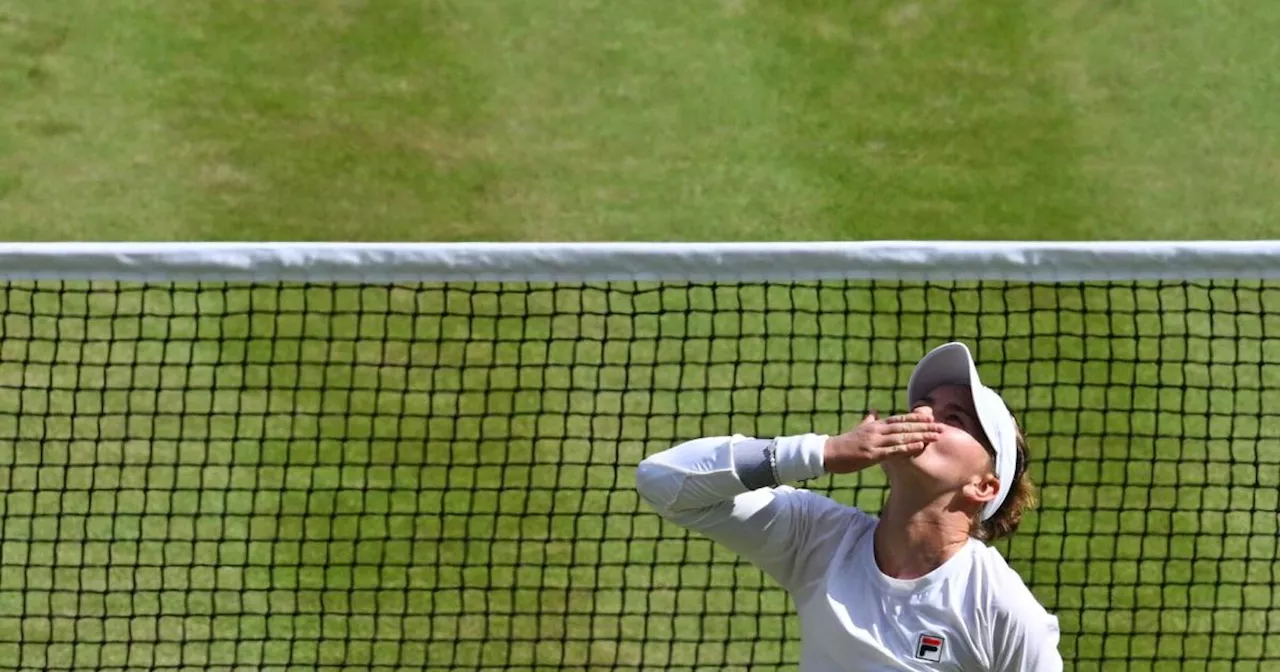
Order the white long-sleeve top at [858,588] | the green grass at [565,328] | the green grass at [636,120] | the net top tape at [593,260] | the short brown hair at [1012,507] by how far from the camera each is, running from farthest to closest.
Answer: the green grass at [636,120]
the green grass at [565,328]
the net top tape at [593,260]
the short brown hair at [1012,507]
the white long-sleeve top at [858,588]

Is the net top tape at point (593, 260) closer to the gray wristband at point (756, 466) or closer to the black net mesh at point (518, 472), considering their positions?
the black net mesh at point (518, 472)

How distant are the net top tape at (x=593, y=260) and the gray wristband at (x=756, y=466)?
56.0 inches

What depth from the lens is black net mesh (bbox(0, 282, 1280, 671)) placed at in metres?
7.64

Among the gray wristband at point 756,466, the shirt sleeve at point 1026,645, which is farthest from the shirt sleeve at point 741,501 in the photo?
the shirt sleeve at point 1026,645

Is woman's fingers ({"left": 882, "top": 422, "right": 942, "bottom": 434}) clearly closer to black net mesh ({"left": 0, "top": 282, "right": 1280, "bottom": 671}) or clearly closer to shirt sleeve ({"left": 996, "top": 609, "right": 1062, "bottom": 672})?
shirt sleeve ({"left": 996, "top": 609, "right": 1062, "bottom": 672})

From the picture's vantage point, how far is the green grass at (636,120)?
9.66m

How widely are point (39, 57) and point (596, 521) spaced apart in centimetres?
492

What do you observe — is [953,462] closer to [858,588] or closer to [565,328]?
[858,588]

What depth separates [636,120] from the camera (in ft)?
33.4

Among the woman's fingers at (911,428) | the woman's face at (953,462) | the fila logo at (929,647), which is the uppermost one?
the woman's fingers at (911,428)

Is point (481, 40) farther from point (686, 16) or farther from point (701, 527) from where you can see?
point (701, 527)

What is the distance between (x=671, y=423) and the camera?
8.46m

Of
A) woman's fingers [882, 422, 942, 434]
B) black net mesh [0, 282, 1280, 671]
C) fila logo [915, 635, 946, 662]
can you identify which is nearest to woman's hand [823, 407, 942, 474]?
woman's fingers [882, 422, 942, 434]

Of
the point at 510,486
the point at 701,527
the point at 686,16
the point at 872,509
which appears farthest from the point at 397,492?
the point at 686,16
